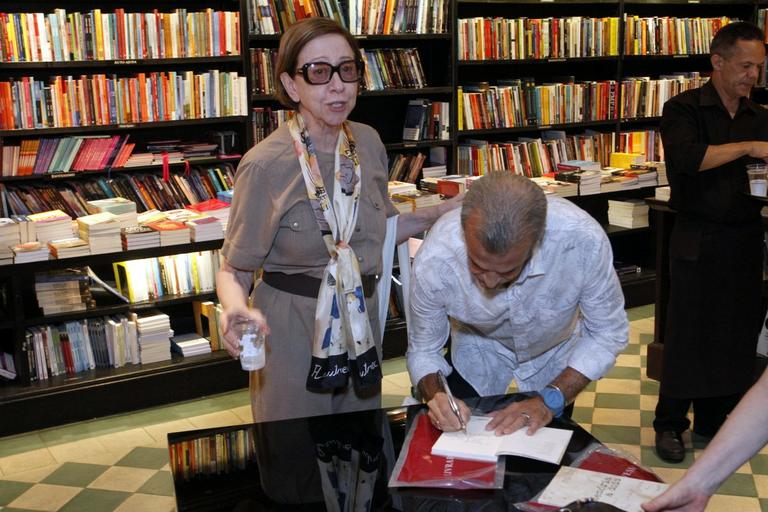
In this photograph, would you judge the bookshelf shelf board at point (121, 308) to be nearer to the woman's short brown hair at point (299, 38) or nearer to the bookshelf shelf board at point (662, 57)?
the woman's short brown hair at point (299, 38)

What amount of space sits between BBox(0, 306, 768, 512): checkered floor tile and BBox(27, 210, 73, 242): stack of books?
0.90m

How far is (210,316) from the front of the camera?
4.61 m

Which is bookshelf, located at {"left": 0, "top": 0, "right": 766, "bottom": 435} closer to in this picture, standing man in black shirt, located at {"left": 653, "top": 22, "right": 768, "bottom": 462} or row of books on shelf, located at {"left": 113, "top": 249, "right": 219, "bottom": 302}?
row of books on shelf, located at {"left": 113, "top": 249, "right": 219, "bottom": 302}

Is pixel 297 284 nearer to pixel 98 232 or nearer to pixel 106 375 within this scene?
pixel 98 232

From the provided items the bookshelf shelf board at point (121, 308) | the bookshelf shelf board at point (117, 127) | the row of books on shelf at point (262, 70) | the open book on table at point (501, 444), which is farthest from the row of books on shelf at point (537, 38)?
the open book on table at point (501, 444)

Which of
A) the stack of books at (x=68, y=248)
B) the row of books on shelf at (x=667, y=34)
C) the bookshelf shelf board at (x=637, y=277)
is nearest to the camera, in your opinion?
the stack of books at (x=68, y=248)

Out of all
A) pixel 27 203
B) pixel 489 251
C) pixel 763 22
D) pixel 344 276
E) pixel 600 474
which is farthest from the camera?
pixel 763 22

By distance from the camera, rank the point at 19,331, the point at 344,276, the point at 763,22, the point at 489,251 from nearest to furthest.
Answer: the point at 489,251 → the point at 344,276 → the point at 19,331 → the point at 763,22

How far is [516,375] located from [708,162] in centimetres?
152

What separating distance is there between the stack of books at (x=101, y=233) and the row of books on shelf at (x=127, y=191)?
328 mm

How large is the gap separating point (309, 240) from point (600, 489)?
3.53 feet

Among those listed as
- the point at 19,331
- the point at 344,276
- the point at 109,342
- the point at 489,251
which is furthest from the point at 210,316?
the point at 489,251

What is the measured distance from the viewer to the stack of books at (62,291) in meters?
4.19

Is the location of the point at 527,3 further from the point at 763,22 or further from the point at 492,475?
the point at 492,475
